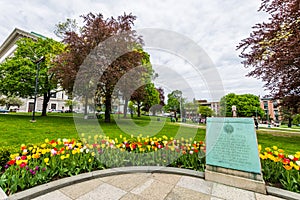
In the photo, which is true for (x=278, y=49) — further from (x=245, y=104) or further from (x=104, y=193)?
(x=245, y=104)

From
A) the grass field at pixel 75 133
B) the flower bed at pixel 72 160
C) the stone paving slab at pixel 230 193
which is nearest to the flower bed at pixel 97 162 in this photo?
the flower bed at pixel 72 160

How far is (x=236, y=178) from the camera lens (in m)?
2.58

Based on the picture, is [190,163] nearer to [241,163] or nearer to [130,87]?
[241,163]

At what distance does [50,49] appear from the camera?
1767cm

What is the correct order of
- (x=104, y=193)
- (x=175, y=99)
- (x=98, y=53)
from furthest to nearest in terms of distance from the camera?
(x=175, y=99) → (x=98, y=53) → (x=104, y=193)

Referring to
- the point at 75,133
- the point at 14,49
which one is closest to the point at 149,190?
the point at 75,133

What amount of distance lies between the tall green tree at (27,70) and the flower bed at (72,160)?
13.0m

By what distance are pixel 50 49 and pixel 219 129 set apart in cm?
2145

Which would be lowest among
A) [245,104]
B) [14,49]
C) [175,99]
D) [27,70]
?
[175,99]

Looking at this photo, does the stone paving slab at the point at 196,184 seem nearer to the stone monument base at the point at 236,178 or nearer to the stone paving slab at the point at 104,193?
the stone monument base at the point at 236,178

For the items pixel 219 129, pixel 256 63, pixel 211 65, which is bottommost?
pixel 219 129

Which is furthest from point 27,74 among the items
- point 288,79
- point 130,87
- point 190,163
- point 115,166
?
point 288,79

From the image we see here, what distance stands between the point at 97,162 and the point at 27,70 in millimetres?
17185

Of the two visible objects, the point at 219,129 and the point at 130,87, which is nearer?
the point at 219,129
